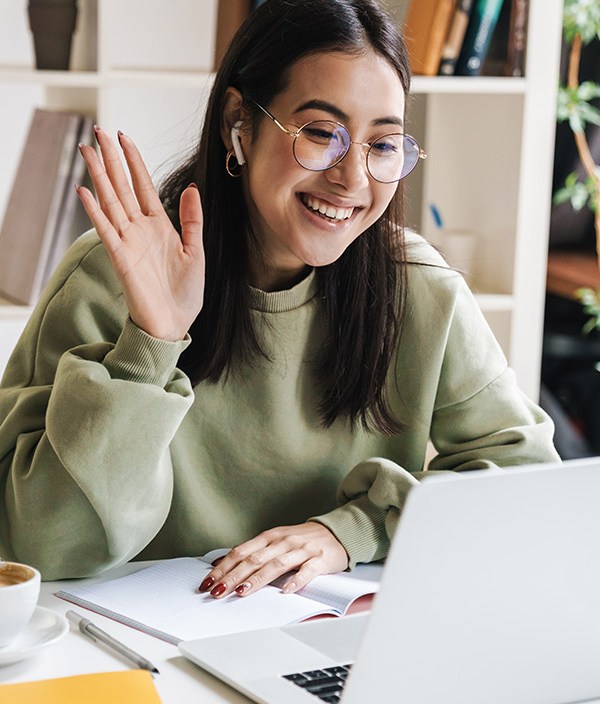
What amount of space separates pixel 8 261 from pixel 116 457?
4.43 ft

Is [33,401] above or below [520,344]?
above

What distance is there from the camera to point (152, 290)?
1.28 metres

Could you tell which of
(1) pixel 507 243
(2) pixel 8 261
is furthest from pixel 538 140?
(2) pixel 8 261

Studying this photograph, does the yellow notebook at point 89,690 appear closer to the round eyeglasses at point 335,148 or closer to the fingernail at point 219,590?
the fingernail at point 219,590

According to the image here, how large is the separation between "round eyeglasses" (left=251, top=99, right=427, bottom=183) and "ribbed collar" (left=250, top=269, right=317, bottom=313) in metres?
0.19

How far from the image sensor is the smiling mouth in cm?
142

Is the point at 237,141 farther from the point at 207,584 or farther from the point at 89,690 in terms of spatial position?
the point at 89,690

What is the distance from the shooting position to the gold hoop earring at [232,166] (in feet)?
4.88

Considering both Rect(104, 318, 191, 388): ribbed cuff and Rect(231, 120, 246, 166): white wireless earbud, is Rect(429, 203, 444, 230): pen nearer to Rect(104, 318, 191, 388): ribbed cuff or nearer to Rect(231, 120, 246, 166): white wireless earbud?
Rect(231, 120, 246, 166): white wireless earbud

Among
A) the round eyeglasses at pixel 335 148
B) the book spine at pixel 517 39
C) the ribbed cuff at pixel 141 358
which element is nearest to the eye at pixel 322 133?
the round eyeglasses at pixel 335 148

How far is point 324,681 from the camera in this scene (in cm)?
93

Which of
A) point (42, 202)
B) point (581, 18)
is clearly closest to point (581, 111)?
point (581, 18)

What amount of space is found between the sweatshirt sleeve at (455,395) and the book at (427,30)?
3.41 feet

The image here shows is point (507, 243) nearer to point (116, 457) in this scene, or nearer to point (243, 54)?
point (243, 54)
